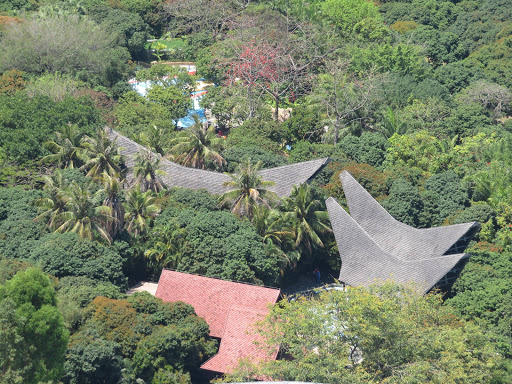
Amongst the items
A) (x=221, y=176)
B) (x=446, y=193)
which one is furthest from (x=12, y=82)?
(x=446, y=193)

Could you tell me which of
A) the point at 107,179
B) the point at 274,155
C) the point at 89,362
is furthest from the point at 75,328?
the point at 274,155

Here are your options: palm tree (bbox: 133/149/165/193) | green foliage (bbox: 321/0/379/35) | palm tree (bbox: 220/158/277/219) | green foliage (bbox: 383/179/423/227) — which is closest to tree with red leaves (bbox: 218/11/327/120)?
green foliage (bbox: 321/0/379/35)

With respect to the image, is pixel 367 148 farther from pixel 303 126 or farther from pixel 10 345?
pixel 10 345

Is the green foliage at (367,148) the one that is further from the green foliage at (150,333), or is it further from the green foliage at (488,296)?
the green foliage at (150,333)

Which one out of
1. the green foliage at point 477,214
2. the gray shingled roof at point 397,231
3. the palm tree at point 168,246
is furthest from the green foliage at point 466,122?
the palm tree at point 168,246

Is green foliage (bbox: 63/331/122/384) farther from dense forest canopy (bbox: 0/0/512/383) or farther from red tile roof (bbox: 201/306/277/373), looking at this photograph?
red tile roof (bbox: 201/306/277/373)

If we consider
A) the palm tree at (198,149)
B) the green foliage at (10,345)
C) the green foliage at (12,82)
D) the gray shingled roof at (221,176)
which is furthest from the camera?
the green foliage at (12,82)
